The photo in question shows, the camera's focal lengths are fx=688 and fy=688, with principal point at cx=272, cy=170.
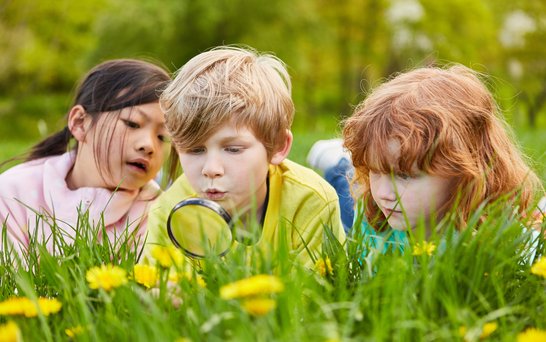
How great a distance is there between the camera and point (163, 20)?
3030cm

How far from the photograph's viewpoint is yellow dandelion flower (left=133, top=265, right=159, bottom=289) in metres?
1.79

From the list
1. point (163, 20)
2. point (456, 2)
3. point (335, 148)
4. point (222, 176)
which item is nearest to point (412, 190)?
point (222, 176)

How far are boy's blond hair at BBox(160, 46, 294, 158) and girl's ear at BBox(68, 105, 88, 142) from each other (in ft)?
2.86

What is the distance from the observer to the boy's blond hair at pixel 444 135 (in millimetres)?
2455

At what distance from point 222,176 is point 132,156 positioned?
3.10 ft

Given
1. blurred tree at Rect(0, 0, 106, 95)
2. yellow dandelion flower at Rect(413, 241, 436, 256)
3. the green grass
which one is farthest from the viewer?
blurred tree at Rect(0, 0, 106, 95)

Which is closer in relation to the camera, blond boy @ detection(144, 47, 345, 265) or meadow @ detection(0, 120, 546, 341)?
meadow @ detection(0, 120, 546, 341)

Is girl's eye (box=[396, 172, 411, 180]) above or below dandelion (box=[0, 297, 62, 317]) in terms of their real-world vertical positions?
above

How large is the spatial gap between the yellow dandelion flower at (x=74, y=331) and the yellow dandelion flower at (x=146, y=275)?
0.23 m

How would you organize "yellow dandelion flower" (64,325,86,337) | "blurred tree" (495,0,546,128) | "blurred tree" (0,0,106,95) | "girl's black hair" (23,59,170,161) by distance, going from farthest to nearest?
"blurred tree" (0,0,106,95) < "blurred tree" (495,0,546,128) < "girl's black hair" (23,59,170,161) < "yellow dandelion flower" (64,325,86,337)

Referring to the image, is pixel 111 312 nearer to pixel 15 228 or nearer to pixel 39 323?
pixel 39 323

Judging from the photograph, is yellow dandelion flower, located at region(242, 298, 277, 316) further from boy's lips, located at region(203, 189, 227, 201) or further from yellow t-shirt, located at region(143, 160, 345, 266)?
yellow t-shirt, located at region(143, 160, 345, 266)

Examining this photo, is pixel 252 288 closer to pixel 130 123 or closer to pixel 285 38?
pixel 130 123

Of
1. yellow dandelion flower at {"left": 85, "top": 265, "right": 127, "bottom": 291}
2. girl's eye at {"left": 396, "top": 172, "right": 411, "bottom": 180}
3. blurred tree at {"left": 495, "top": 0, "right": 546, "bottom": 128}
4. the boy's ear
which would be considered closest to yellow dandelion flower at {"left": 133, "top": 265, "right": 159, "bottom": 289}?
yellow dandelion flower at {"left": 85, "top": 265, "right": 127, "bottom": 291}
